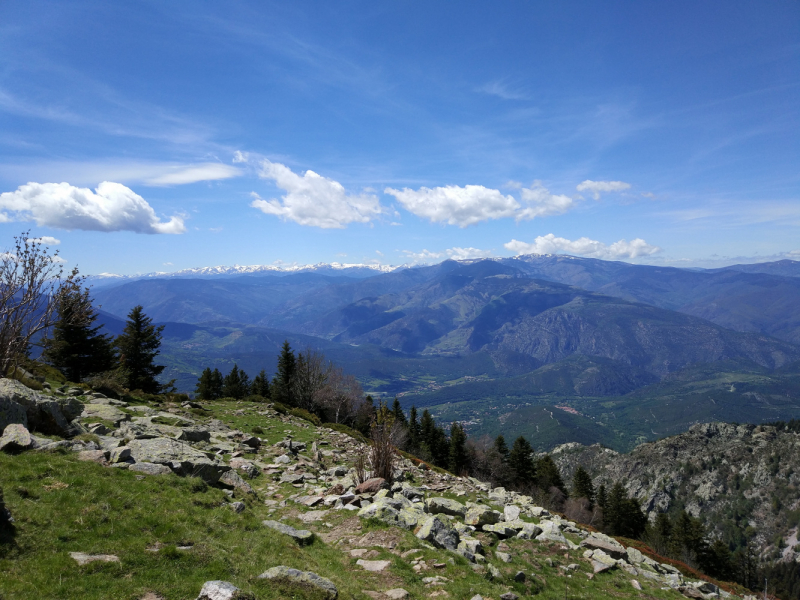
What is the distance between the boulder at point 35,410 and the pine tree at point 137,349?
32.3 m

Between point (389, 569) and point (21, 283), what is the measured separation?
2480cm

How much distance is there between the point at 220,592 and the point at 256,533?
4.74 meters

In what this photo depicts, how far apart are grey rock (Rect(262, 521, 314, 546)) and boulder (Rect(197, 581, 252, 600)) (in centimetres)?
524

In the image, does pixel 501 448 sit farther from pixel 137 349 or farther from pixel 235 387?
pixel 137 349

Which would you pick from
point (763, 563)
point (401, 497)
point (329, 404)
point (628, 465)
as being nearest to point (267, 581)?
point (401, 497)

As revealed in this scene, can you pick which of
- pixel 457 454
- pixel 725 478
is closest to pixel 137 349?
pixel 457 454

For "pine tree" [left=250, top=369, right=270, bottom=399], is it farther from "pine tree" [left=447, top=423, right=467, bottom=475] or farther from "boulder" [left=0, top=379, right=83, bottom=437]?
"boulder" [left=0, top=379, right=83, bottom=437]

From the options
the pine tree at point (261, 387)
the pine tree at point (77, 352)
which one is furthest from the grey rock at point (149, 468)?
the pine tree at point (261, 387)

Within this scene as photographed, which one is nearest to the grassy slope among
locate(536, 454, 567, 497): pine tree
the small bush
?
the small bush

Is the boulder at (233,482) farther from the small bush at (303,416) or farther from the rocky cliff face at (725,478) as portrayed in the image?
the rocky cliff face at (725,478)

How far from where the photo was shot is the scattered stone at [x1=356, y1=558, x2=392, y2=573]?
11.3 meters

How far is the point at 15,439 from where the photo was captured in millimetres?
11727

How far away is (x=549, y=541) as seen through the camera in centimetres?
1712

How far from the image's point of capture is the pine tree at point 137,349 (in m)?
44.9
